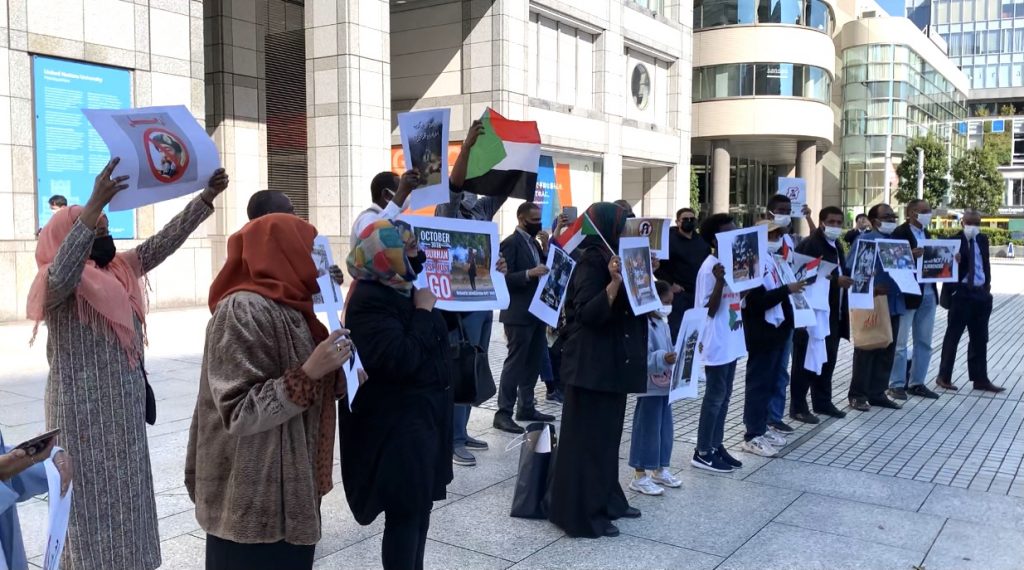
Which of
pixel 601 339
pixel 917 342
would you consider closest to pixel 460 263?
pixel 601 339

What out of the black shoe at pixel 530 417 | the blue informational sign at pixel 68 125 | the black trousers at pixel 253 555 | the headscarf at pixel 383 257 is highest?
the blue informational sign at pixel 68 125

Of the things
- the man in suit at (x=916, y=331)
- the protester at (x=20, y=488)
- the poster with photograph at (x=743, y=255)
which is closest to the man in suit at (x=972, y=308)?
the man in suit at (x=916, y=331)

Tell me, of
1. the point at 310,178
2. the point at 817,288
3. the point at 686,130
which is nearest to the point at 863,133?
the point at 686,130

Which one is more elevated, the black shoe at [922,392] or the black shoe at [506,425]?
the black shoe at [506,425]

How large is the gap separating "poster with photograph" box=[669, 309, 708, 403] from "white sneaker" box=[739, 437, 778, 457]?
4.82 feet

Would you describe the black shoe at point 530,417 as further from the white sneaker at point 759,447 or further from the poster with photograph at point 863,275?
the poster with photograph at point 863,275

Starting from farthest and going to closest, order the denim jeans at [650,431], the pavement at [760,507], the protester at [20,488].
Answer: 1. the denim jeans at [650,431]
2. the pavement at [760,507]
3. the protester at [20,488]

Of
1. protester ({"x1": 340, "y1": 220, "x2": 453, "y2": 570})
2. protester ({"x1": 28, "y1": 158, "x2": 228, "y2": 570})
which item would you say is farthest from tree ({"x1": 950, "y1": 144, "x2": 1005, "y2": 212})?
protester ({"x1": 28, "y1": 158, "x2": 228, "y2": 570})

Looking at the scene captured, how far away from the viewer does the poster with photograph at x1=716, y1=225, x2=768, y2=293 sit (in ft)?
19.9

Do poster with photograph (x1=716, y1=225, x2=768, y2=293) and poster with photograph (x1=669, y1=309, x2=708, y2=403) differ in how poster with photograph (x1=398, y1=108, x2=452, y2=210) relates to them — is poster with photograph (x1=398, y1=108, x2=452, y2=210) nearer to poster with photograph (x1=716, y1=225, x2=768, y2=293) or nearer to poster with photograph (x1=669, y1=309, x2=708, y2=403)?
poster with photograph (x1=669, y1=309, x2=708, y2=403)

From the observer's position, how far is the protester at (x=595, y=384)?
16.1ft

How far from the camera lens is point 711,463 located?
20.9ft

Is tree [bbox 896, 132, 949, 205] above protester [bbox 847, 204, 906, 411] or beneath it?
above

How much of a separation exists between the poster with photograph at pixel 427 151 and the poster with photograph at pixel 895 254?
589 centimetres
